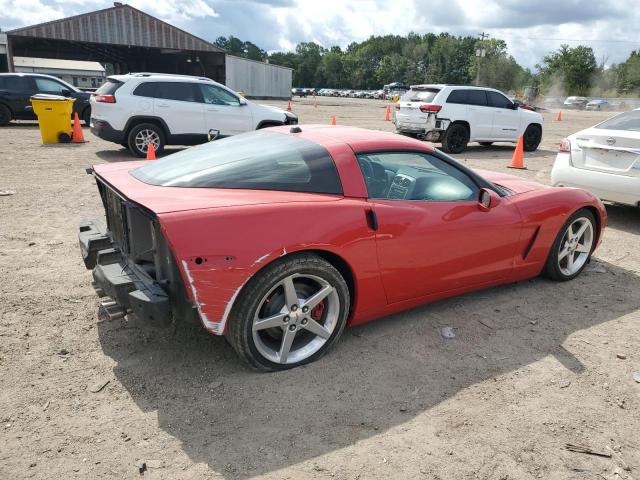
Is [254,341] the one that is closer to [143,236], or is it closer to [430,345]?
[143,236]

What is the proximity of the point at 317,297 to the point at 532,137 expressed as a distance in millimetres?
13161

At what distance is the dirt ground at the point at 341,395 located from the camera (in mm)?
2355

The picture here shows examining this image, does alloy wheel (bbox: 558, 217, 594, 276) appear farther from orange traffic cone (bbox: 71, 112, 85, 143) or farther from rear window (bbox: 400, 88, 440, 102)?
orange traffic cone (bbox: 71, 112, 85, 143)

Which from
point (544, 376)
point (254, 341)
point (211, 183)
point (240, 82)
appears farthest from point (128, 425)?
point (240, 82)

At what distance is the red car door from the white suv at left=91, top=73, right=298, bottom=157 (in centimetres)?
755

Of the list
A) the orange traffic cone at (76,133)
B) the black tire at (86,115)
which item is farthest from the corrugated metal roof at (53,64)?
the orange traffic cone at (76,133)

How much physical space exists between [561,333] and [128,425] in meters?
2.91

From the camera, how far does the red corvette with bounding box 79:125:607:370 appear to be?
266 cm

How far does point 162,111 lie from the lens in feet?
33.7

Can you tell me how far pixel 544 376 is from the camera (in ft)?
10.2

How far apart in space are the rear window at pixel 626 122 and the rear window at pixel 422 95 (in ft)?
21.6

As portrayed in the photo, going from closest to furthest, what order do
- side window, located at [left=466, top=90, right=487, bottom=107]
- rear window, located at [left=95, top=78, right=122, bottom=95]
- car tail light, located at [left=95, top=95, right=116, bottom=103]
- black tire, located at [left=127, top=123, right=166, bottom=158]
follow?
car tail light, located at [left=95, top=95, right=116, bottom=103]
rear window, located at [left=95, top=78, right=122, bottom=95]
black tire, located at [left=127, top=123, right=166, bottom=158]
side window, located at [left=466, top=90, right=487, bottom=107]

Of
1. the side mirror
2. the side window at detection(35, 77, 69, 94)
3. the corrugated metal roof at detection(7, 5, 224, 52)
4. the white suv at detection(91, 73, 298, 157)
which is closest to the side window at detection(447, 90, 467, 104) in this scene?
the white suv at detection(91, 73, 298, 157)

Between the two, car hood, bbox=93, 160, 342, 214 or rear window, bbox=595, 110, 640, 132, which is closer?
car hood, bbox=93, 160, 342, 214
